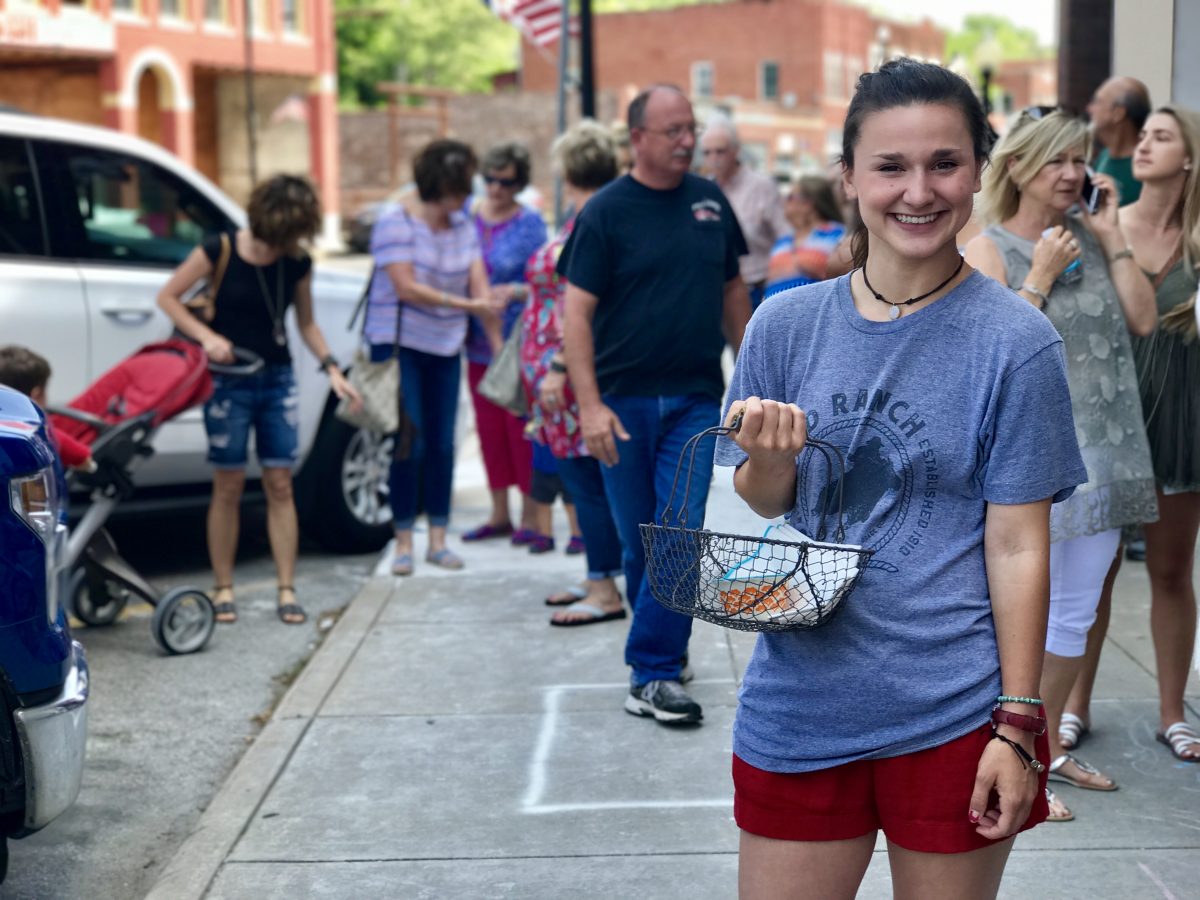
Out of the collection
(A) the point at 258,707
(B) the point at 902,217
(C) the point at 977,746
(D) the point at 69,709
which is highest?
(B) the point at 902,217

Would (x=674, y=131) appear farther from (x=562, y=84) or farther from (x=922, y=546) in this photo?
(x=562, y=84)

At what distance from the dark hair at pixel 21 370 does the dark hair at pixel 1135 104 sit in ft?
15.7

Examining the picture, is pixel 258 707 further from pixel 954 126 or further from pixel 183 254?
pixel 954 126

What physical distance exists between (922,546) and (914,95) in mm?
660

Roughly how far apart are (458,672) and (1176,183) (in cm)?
300

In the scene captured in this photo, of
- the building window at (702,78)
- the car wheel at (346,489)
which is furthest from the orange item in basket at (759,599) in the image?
the building window at (702,78)

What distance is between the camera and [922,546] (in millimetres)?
2348

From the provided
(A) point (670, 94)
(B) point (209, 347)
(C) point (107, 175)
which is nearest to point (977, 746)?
(A) point (670, 94)

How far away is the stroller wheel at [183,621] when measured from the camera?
6297 millimetres

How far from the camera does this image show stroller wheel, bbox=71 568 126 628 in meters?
6.71

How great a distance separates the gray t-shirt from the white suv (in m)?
5.21

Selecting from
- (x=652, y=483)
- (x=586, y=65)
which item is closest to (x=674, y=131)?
(x=652, y=483)

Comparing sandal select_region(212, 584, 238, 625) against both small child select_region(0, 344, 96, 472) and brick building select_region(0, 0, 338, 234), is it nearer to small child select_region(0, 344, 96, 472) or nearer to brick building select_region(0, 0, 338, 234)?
small child select_region(0, 344, 96, 472)

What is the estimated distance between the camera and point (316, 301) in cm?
789
